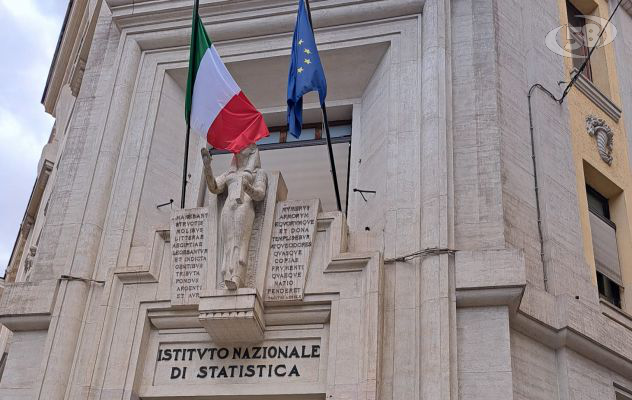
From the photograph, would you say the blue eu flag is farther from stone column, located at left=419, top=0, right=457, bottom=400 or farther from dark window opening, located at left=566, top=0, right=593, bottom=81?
dark window opening, located at left=566, top=0, right=593, bottom=81

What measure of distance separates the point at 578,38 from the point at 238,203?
898 centimetres

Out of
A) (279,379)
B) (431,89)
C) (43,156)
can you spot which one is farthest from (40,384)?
(43,156)

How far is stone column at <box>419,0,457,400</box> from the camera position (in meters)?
10.5

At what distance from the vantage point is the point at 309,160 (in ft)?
49.1

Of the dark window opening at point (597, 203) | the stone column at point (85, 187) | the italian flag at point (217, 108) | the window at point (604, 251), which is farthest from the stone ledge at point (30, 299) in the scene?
the dark window opening at point (597, 203)

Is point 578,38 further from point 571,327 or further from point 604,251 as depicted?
point 571,327

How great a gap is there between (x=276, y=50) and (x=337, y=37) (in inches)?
45.5

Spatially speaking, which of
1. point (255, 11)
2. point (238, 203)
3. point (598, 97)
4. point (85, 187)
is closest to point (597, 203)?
point (598, 97)

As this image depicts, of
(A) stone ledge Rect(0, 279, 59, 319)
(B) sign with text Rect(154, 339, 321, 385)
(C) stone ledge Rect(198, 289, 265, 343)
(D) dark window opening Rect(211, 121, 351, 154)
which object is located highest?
(D) dark window opening Rect(211, 121, 351, 154)

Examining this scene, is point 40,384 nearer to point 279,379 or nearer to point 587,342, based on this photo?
point 279,379

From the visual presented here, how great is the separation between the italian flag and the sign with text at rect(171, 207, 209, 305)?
3.94 ft

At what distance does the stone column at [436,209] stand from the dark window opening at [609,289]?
3897 millimetres

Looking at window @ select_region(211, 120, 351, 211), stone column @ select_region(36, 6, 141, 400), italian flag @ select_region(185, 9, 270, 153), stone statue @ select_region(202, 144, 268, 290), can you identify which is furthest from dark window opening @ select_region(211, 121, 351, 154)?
stone statue @ select_region(202, 144, 268, 290)

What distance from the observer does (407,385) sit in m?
10.6
